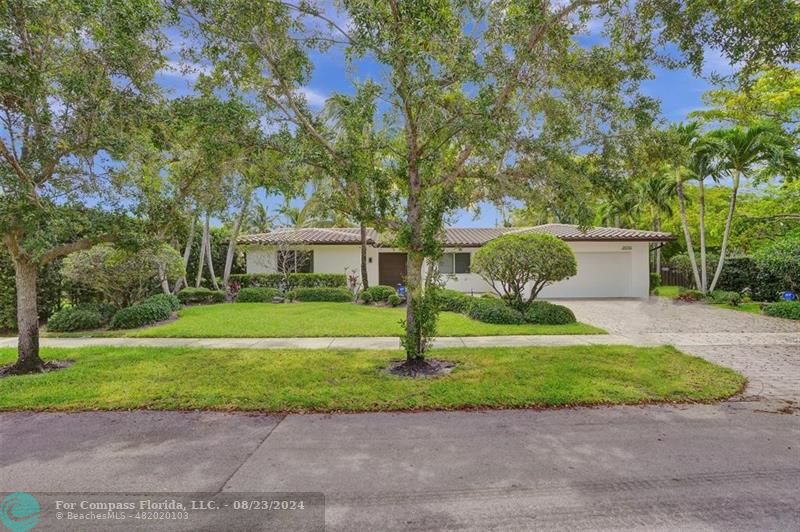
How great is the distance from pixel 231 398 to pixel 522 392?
3.75 metres

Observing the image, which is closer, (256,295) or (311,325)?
(311,325)

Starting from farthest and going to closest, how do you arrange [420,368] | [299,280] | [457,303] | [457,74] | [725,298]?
[299,280] → [725,298] → [457,303] → [420,368] → [457,74]

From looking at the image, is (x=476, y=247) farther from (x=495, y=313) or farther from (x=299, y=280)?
(x=495, y=313)

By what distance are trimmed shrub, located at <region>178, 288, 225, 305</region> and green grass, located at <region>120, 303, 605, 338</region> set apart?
271 cm

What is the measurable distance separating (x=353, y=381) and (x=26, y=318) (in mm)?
5448

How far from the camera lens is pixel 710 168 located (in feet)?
56.3

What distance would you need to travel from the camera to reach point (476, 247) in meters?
21.5

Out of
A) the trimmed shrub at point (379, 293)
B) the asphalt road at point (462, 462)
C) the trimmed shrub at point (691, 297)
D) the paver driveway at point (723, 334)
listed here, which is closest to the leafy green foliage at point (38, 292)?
the asphalt road at point (462, 462)

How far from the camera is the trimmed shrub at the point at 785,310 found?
1287 centimetres

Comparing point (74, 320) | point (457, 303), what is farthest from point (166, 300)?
point (457, 303)

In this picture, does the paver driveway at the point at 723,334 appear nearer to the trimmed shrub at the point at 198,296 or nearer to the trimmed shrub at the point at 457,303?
the trimmed shrub at the point at 457,303

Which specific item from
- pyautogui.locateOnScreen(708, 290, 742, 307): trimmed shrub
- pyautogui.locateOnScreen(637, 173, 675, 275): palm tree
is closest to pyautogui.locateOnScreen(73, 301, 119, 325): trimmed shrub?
pyautogui.locateOnScreen(637, 173, 675, 275): palm tree

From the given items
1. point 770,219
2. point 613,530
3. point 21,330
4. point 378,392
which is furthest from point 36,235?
point 770,219

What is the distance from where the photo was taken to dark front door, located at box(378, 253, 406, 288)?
2311cm
